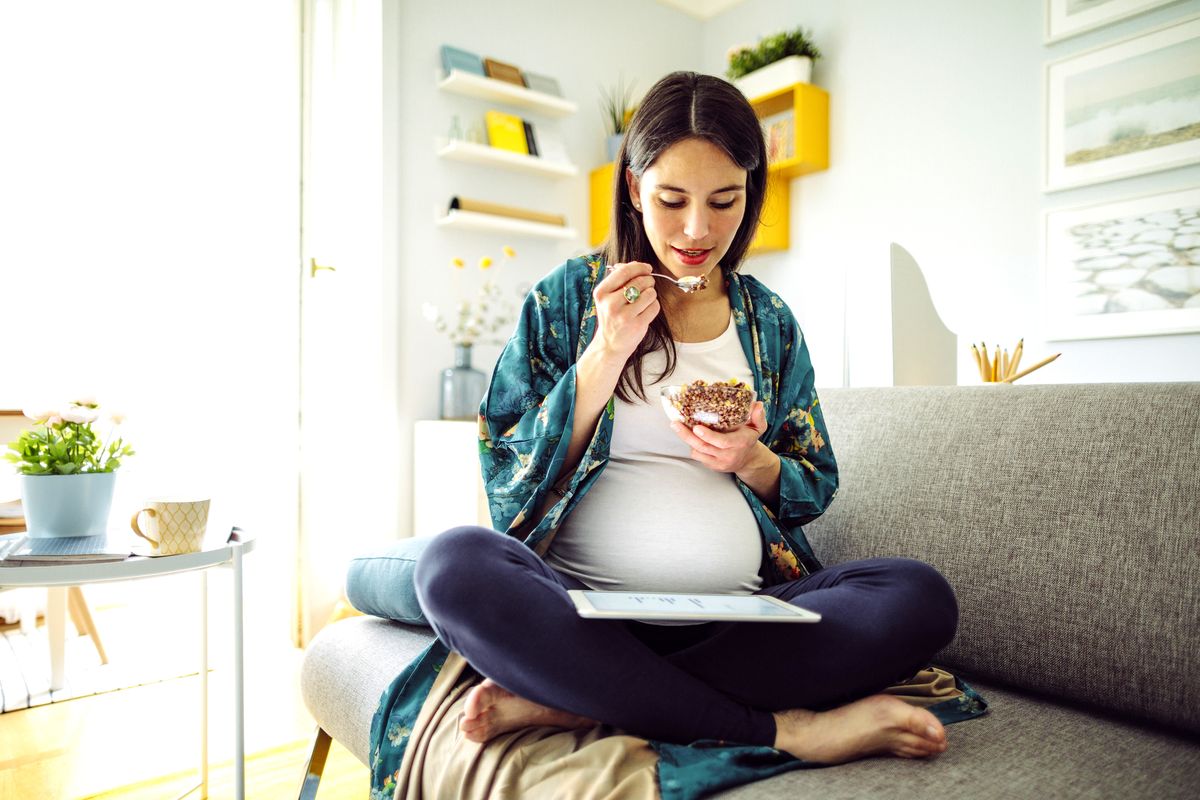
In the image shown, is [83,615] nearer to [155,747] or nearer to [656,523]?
[155,747]

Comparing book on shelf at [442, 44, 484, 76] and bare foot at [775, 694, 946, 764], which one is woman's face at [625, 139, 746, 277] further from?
book on shelf at [442, 44, 484, 76]

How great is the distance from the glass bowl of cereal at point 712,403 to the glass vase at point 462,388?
1.98m

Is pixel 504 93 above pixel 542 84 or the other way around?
the other way around

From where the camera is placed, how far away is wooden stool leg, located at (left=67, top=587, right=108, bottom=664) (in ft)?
7.72

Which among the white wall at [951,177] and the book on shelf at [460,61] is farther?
the book on shelf at [460,61]

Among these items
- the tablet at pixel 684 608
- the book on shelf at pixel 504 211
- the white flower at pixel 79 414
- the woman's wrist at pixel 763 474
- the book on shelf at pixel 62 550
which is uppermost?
the book on shelf at pixel 504 211

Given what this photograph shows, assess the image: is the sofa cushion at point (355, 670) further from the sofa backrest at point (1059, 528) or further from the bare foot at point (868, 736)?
the sofa backrest at point (1059, 528)

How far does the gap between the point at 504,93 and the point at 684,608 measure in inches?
111

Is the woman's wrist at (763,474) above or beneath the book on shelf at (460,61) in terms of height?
beneath

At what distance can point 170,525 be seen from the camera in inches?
48.3

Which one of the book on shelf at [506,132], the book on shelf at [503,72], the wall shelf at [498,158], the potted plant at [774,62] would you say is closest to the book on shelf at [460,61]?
the book on shelf at [503,72]

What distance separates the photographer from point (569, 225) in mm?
3613

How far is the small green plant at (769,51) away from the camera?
11.0 ft

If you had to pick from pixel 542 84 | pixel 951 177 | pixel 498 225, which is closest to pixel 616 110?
pixel 542 84
